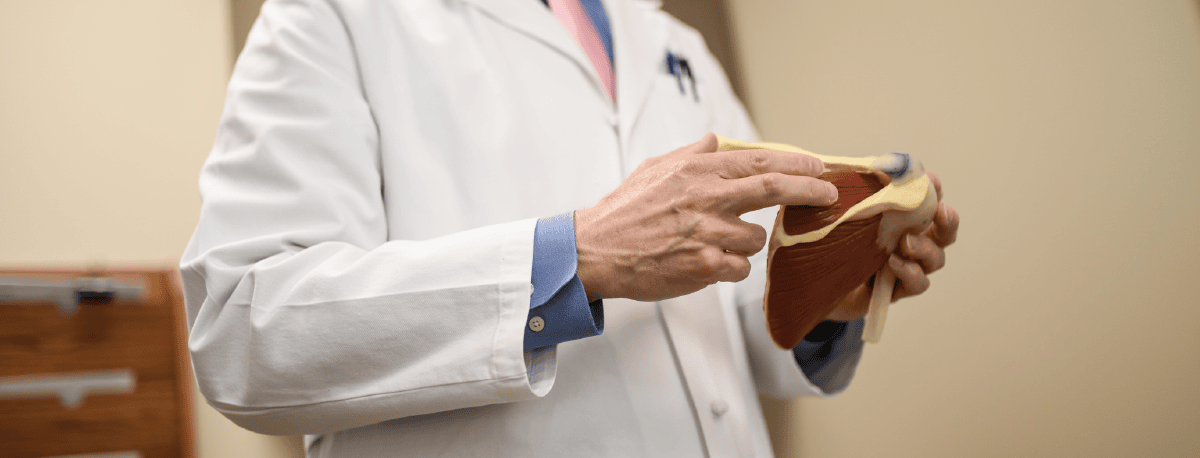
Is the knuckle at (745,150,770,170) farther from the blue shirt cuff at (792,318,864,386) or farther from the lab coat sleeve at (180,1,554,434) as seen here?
the blue shirt cuff at (792,318,864,386)

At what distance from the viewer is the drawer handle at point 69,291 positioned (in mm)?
968

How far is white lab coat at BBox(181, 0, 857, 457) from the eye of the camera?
516 mm

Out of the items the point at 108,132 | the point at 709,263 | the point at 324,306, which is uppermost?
the point at 709,263

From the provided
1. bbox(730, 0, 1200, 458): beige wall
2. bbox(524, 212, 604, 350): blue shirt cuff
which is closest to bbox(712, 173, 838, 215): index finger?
bbox(524, 212, 604, 350): blue shirt cuff

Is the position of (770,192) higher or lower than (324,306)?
higher

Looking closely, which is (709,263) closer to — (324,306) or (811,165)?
(811,165)

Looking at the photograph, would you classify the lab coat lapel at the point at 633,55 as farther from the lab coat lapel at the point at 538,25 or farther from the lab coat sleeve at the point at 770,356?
the lab coat sleeve at the point at 770,356

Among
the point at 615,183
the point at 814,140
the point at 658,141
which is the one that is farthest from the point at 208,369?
the point at 814,140

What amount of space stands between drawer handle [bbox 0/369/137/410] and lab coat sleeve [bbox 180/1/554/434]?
0.63 metres

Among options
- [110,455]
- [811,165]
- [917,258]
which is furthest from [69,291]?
[917,258]

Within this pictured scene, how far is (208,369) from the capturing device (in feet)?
1.76

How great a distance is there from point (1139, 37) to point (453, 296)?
3.50ft

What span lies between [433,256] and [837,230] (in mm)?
367

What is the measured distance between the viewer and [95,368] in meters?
1.02
